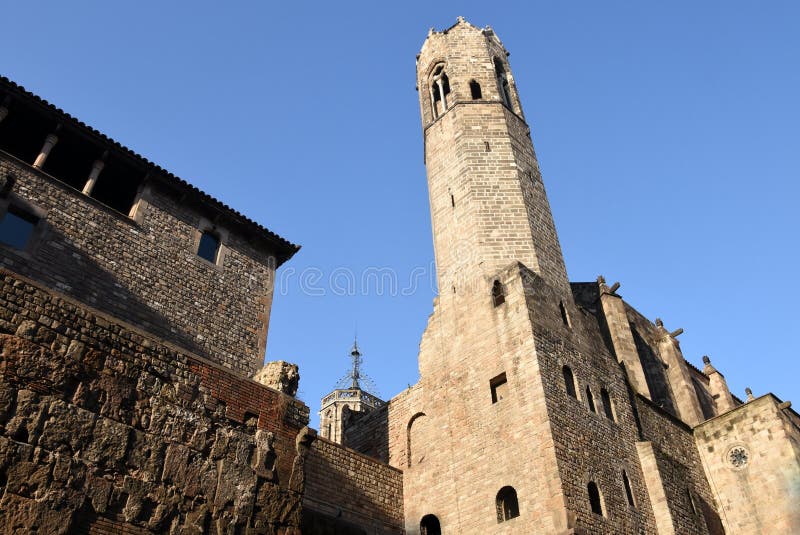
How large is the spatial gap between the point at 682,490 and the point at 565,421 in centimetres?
455

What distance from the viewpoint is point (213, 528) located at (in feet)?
32.0

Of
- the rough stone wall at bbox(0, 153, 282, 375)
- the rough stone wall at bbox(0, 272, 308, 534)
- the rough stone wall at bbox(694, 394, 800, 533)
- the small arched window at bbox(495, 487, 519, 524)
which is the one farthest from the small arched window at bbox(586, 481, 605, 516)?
the rough stone wall at bbox(0, 153, 282, 375)

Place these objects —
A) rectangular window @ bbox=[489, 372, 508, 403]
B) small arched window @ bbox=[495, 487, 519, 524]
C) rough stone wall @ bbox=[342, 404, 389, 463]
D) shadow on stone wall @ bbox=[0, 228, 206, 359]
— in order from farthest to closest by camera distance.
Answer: rough stone wall @ bbox=[342, 404, 389, 463] → rectangular window @ bbox=[489, 372, 508, 403] → small arched window @ bbox=[495, 487, 519, 524] → shadow on stone wall @ bbox=[0, 228, 206, 359]

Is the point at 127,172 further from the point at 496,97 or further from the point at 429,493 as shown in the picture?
the point at 496,97

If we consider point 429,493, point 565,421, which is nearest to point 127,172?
point 429,493

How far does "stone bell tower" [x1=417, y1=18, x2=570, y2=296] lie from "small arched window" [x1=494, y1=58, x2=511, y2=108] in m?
0.04

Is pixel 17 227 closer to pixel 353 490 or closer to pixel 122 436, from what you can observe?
pixel 122 436

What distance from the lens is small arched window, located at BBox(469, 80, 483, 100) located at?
901 inches

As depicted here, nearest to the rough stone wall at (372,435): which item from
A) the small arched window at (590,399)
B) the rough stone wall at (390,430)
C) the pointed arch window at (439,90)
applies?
the rough stone wall at (390,430)

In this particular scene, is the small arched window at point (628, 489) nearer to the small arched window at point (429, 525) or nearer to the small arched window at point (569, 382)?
the small arched window at point (569, 382)

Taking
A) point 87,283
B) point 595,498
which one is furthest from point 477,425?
point 87,283

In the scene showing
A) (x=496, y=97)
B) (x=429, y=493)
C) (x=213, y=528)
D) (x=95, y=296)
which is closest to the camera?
(x=213, y=528)

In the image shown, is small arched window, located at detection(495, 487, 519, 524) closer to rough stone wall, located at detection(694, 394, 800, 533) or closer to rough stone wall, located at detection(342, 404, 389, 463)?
rough stone wall, located at detection(342, 404, 389, 463)

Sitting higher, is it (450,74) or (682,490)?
(450,74)
